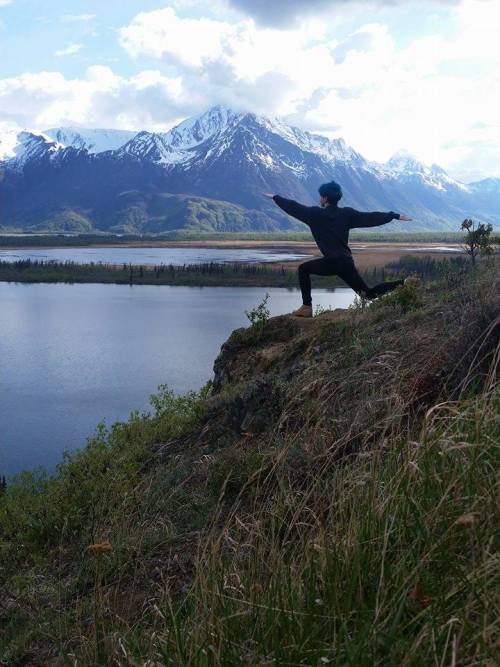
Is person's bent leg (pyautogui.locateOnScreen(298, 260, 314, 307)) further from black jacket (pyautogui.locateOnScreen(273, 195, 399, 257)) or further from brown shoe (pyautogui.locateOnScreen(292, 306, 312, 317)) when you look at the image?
black jacket (pyautogui.locateOnScreen(273, 195, 399, 257))

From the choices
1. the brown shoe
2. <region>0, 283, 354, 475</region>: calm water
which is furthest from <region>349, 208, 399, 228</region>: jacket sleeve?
<region>0, 283, 354, 475</region>: calm water

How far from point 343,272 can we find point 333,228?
1.68 ft

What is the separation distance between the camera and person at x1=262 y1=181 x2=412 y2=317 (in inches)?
324

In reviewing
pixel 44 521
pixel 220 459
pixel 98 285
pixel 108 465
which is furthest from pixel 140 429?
pixel 98 285

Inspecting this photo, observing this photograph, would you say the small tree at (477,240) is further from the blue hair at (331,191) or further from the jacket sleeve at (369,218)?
the blue hair at (331,191)

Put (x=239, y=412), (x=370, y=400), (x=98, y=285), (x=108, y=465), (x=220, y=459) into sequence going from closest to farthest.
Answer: (x=370, y=400) → (x=220, y=459) → (x=239, y=412) → (x=108, y=465) → (x=98, y=285)

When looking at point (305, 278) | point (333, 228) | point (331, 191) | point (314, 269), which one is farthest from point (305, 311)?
point (331, 191)

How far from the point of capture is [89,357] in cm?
3266

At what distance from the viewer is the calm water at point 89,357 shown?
68.4ft

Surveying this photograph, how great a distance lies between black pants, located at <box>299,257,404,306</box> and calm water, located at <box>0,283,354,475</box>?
11.0m

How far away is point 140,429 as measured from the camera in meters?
10.2

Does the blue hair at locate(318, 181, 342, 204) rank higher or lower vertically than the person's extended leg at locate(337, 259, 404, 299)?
higher

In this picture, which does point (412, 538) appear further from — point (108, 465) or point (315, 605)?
point (108, 465)

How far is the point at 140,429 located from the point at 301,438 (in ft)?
19.9
